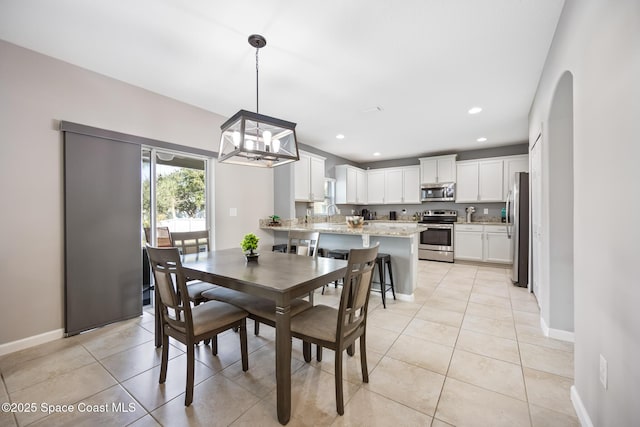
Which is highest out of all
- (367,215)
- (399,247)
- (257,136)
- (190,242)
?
(257,136)

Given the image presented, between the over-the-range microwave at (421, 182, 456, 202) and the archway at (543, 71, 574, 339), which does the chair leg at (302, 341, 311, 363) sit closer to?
the archway at (543, 71, 574, 339)

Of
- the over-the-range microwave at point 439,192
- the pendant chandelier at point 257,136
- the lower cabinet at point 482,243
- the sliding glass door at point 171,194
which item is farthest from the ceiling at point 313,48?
the lower cabinet at point 482,243

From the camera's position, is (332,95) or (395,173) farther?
(395,173)

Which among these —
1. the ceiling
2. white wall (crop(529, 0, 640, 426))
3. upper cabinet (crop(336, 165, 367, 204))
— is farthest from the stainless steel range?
white wall (crop(529, 0, 640, 426))

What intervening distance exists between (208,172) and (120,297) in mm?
1915

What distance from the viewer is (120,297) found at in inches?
112

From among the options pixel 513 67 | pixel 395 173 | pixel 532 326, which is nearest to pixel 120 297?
pixel 532 326

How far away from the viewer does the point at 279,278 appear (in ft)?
5.63

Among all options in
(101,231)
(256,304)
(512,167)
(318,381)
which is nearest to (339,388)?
(318,381)

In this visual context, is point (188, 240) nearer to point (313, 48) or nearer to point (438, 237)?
point (313, 48)

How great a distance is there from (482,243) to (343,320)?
201 inches

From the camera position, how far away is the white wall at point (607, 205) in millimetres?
973

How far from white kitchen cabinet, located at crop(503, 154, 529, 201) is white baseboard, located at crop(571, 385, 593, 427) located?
4691 millimetres

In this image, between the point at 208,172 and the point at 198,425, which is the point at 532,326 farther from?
the point at 208,172
